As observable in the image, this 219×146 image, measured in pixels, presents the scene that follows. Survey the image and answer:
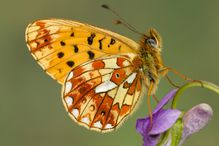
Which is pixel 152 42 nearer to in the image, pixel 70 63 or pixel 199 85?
pixel 70 63

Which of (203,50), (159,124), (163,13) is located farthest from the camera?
(163,13)

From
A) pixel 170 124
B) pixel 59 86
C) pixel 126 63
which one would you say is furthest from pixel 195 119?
pixel 59 86

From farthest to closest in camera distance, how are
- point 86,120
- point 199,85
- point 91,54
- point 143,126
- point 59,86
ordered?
point 59,86 → point 91,54 → point 86,120 → point 143,126 → point 199,85

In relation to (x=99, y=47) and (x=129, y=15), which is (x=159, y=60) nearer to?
(x=99, y=47)

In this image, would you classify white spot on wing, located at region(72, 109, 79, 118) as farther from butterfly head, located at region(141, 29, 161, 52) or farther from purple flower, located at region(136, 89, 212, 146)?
purple flower, located at region(136, 89, 212, 146)

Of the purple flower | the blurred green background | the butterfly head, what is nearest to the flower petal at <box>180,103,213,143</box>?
the purple flower

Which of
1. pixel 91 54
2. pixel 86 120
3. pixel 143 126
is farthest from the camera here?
pixel 91 54

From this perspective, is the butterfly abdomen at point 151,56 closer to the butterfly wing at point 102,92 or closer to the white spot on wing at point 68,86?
the butterfly wing at point 102,92

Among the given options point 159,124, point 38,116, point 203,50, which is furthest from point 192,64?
point 159,124
